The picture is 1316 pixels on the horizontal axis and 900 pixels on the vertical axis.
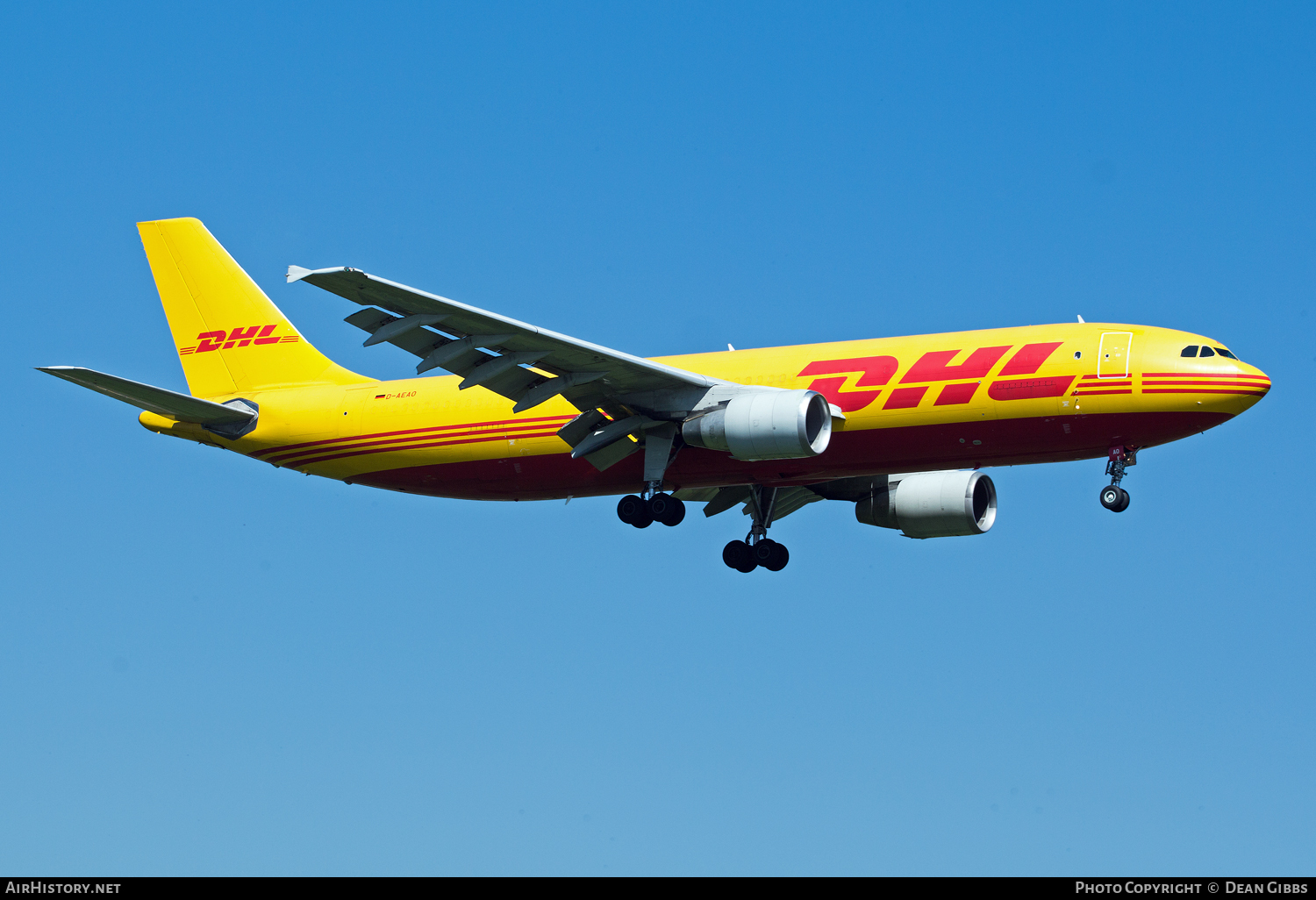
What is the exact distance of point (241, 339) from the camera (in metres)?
47.4

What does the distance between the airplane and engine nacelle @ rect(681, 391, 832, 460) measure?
5cm

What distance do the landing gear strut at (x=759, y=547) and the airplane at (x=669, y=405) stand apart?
0.06m

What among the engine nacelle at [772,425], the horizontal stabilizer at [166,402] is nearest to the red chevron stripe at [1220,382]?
the engine nacelle at [772,425]

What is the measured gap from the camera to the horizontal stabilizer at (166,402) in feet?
134

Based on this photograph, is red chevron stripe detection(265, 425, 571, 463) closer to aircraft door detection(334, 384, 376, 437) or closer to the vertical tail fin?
aircraft door detection(334, 384, 376, 437)

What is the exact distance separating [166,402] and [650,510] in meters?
13.0

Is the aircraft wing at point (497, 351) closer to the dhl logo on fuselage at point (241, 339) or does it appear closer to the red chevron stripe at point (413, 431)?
the red chevron stripe at point (413, 431)

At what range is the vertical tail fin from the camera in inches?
1843

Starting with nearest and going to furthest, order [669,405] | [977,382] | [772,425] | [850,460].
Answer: [772,425] < [977,382] < [850,460] < [669,405]

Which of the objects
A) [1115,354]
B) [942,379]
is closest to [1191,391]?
[1115,354]

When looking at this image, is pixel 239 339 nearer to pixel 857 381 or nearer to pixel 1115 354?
pixel 857 381

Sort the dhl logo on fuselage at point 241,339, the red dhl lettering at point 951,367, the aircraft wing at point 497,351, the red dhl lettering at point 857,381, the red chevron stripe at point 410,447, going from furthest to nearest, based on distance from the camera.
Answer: the dhl logo on fuselage at point 241,339 → the red chevron stripe at point 410,447 → the red dhl lettering at point 857,381 → the red dhl lettering at point 951,367 → the aircraft wing at point 497,351

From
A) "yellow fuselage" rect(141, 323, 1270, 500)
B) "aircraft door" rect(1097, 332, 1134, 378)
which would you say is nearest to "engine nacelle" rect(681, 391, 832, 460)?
"yellow fuselage" rect(141, 323, 1270, 500)
